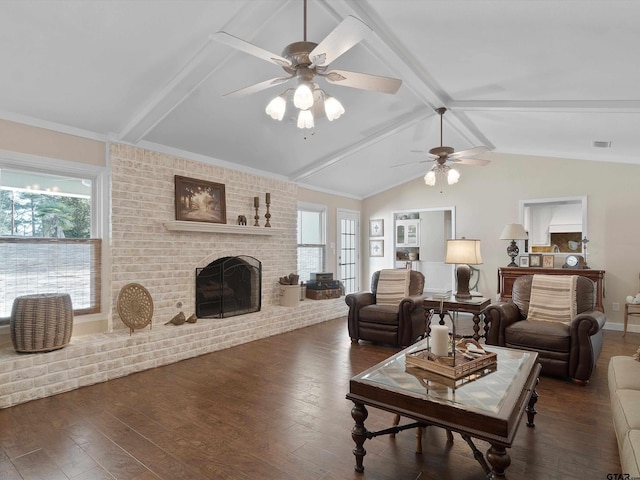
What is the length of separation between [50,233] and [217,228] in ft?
5.88

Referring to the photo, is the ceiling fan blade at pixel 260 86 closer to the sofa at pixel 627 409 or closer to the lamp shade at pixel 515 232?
the sofa at pixel 627 409

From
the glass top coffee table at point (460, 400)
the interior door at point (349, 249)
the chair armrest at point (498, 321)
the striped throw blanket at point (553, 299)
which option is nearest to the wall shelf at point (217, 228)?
the interior door at point (349, 249)

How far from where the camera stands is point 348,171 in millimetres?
6695

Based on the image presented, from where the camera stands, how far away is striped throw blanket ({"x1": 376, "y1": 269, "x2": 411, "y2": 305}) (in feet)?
16.3

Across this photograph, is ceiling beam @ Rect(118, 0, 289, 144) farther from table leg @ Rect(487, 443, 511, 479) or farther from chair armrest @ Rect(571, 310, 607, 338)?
chair armrest @ Rect(571, 310, 607, 338)

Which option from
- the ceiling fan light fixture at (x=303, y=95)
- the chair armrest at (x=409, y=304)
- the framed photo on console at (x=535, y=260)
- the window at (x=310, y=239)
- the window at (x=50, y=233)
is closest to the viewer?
the ceiling fan light fixture at (x=303, y=95)

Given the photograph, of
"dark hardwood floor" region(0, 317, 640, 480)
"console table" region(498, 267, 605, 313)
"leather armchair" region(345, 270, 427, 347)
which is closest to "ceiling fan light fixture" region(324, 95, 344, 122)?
"dark hardwood floor" region(0, 317, 640, 480)

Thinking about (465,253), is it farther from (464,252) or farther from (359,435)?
(359,435)

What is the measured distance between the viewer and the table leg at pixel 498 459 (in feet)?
5.36

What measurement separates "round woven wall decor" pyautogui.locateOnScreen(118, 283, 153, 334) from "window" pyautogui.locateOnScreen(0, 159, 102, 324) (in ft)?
0.93

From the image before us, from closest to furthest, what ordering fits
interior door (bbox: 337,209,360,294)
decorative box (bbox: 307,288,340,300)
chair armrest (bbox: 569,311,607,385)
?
chair armrest (bbox: 569,311,607,385) → decorative box (bbox: 307,288,340,300) → interior door (bbox: 337,209,360,294)

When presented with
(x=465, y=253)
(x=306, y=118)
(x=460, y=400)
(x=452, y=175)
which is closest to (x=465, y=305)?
(x=465, y=253)

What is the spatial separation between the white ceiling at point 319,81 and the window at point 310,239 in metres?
1.98

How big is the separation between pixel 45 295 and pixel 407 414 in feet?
11.1
